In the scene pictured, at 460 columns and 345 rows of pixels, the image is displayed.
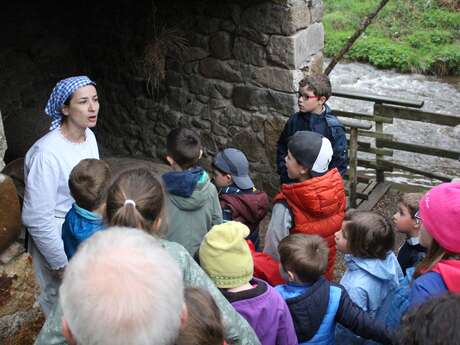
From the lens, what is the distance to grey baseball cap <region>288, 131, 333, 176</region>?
292 cm

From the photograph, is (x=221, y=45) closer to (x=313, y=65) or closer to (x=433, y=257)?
(x=313, y=65)

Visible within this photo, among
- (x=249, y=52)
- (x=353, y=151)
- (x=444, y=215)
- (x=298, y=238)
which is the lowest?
(x=353, y=151)

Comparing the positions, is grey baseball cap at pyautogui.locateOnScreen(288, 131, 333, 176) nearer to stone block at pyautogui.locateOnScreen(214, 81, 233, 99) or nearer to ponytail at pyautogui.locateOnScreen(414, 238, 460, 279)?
ponytail at pyautogui.locateOnScreen(414, 238, 460, 279)

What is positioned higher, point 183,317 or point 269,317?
point 183,317

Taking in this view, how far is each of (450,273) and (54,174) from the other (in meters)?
1.77

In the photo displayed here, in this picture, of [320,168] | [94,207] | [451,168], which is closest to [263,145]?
[320,168]

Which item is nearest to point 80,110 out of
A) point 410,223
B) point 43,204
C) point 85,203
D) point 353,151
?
point 43,204

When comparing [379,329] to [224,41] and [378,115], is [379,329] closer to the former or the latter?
[224,41]

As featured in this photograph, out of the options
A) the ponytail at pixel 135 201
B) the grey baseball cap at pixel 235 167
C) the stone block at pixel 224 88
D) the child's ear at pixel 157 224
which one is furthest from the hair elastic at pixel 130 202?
the stone block at pixel 224 88

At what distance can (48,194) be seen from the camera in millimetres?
2547

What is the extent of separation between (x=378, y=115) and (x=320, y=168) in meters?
2.53

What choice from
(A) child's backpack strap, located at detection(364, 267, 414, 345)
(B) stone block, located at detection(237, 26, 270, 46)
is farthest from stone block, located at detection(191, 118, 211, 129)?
(A) child's backpack strap, located at detection(364, 267, 414, 345)

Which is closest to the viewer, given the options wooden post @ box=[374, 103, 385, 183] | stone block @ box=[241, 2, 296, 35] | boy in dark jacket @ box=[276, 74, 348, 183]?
boy in dark jacket @ box=[276, 74, 348, 183]

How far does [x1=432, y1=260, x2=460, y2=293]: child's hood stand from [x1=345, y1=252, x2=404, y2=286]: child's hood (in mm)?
476
